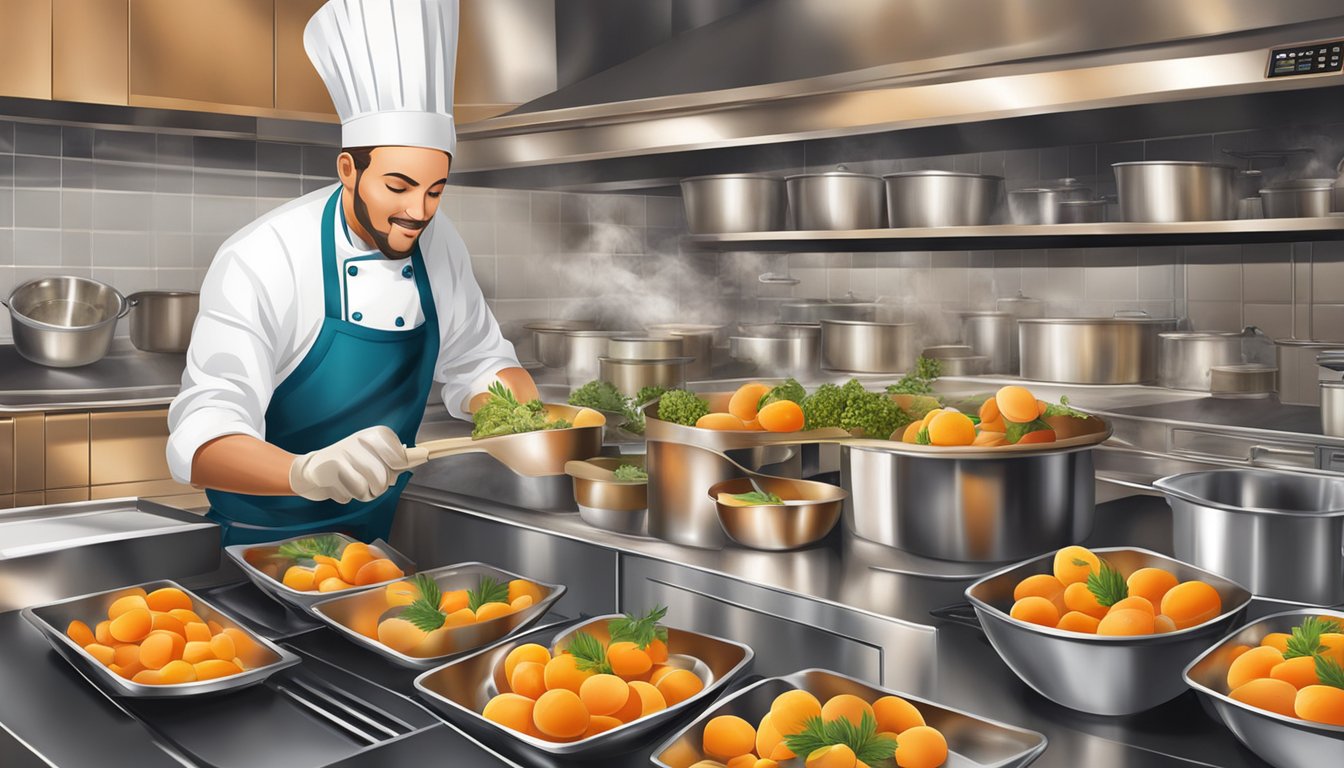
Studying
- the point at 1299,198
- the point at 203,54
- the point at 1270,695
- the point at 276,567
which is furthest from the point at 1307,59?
the point at 203,54

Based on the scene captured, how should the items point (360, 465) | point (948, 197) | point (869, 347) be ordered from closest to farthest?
point (360, 465) → point (948, 197) → point (869, 347)

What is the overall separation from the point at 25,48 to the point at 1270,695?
3.49 metres

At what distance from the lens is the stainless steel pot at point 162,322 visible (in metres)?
3.58

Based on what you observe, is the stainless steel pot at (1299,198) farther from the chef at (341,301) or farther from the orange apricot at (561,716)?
the orange apricot at (561,716)

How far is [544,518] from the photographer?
164cm

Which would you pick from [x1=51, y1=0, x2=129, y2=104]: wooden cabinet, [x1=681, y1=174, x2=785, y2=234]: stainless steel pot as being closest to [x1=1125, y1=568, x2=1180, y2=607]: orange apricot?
[x1=681, y1=174, x2=785, y2=234]: stainless steel pot

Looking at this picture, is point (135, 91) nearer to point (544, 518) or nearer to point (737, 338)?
point (737, 338)

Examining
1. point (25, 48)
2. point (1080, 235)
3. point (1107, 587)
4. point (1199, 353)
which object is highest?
point (25, 48)

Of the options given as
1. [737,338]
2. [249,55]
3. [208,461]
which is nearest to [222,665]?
[208,461]

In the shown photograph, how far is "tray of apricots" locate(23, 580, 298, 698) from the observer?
1.05 metres

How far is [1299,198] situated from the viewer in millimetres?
2262

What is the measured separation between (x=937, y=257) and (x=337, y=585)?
2.58 m

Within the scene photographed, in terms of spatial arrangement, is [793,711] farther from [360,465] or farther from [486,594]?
[360,465]

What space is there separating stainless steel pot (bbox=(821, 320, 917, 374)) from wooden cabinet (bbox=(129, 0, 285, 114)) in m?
2.03
